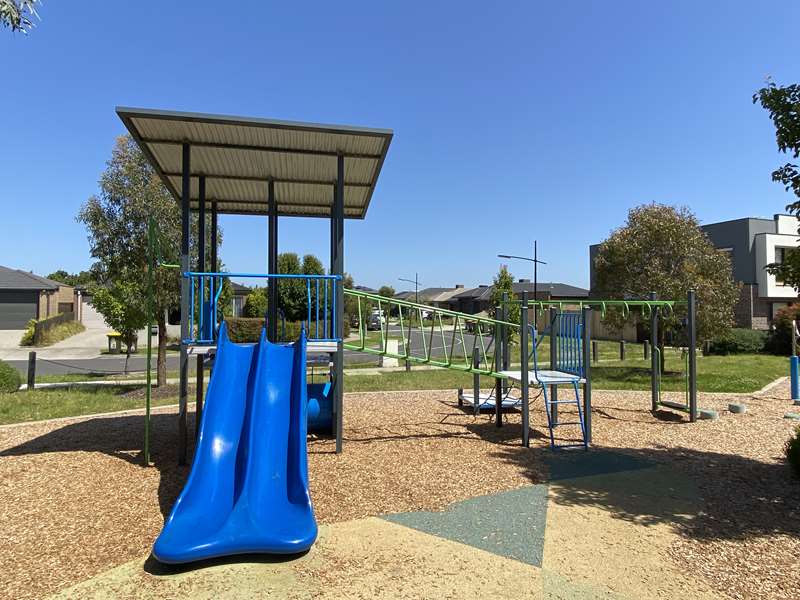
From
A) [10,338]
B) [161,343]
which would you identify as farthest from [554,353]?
[10,338]

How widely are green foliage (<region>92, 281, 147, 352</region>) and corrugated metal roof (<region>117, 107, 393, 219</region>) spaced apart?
4494mm

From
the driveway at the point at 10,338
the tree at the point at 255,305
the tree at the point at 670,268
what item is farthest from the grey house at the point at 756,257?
the driveway at the point at 10,338

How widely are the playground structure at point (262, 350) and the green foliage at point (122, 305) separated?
4285 millimetres

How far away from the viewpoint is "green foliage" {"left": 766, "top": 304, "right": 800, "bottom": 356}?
25.2 meters

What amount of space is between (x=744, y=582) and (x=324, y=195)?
8.65 metres

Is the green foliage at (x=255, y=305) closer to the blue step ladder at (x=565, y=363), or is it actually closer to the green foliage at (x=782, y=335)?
the green foliage at (x=782, y=335)

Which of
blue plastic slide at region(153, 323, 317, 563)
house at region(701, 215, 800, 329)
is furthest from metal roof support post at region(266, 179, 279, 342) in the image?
house at region(701, 215, 800, 329)

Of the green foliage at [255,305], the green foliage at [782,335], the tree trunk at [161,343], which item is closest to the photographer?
the tree trunk at [161,343]

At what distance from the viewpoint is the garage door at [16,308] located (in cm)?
3838

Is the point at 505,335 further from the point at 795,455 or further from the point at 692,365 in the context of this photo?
the point at 795,455

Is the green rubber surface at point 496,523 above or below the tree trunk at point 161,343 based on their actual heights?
below

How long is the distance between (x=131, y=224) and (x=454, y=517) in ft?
38.7

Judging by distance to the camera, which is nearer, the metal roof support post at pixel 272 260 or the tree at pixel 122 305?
the metal roof support post at pixel 272 260

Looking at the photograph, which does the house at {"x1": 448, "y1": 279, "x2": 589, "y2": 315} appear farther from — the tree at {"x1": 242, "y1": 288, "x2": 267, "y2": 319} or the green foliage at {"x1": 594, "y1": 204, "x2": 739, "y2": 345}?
the green foliage at {"x1": 594, "y1": 204, "x2": 739, "y2": 345}
